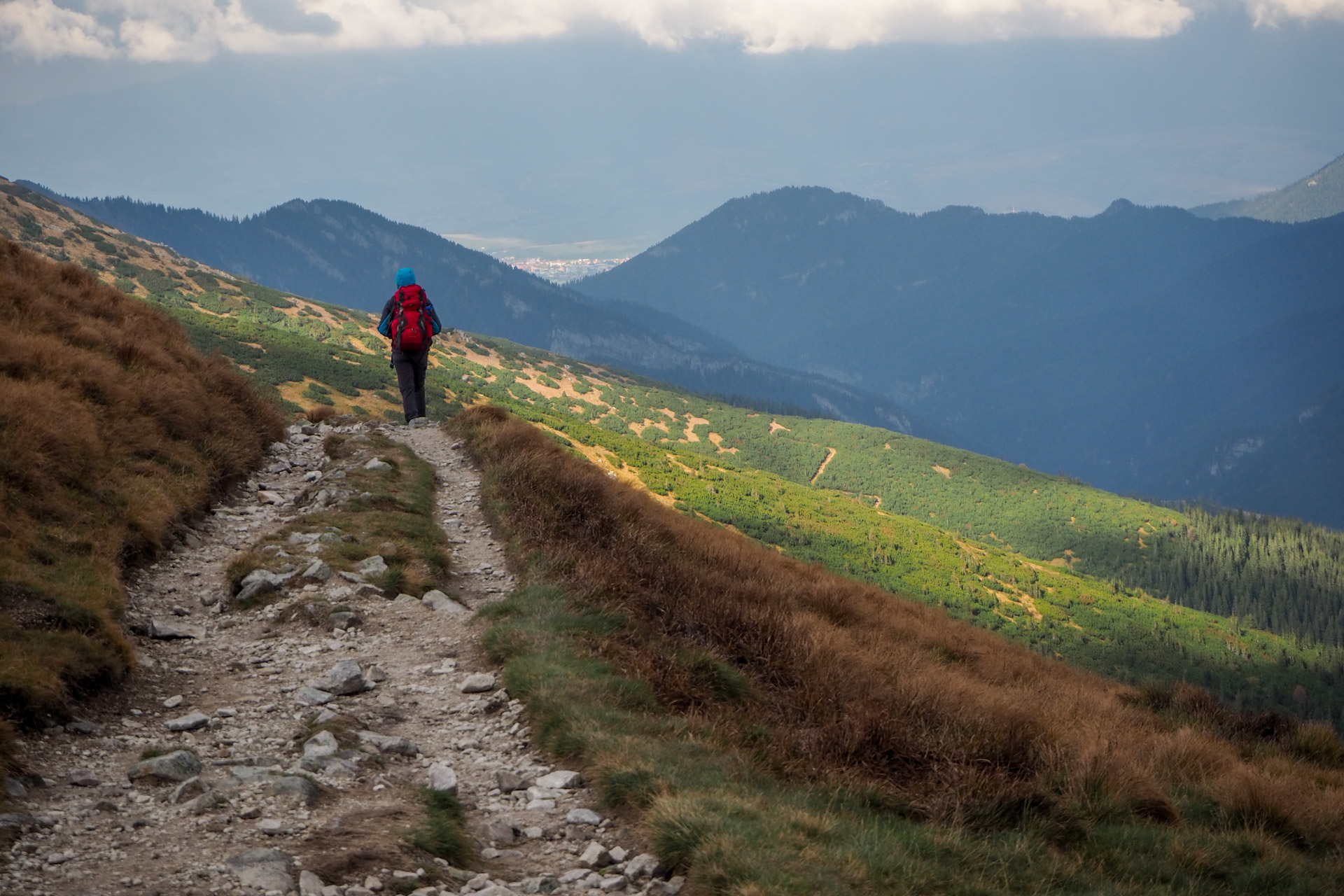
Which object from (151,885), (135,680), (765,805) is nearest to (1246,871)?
(765,805)

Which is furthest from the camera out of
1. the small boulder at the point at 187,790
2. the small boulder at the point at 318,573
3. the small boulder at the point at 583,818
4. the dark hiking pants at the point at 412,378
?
the dark hiking pants at the point at 412,378

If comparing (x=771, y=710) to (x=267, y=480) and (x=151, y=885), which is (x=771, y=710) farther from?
(x=267, y=480)

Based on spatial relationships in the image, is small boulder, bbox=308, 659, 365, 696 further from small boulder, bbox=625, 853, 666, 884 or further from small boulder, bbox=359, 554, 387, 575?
small boulder, bbox=625, 853, 666, 884

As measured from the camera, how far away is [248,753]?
7465 millimetres

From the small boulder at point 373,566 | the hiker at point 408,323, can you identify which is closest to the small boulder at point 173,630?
the small boulder at point 373,566

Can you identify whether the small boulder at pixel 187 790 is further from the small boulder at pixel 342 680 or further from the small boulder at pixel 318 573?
the small boulder at pixel 318 573

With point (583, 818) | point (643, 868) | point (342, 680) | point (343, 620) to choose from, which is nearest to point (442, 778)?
point (583, 818)

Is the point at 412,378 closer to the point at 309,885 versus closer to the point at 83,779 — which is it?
the point at 83,779

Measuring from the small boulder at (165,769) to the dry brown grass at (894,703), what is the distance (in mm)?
4121

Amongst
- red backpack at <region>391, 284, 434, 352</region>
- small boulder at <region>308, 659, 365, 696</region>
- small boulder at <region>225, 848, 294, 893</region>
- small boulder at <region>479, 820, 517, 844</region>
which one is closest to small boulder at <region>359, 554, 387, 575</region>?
small boulder at <region>308, 659, 365, 696</region>

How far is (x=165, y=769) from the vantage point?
678 cm

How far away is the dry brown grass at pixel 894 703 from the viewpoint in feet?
26.1

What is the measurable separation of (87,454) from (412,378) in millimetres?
10792

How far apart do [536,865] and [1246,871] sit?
565 centimetres
